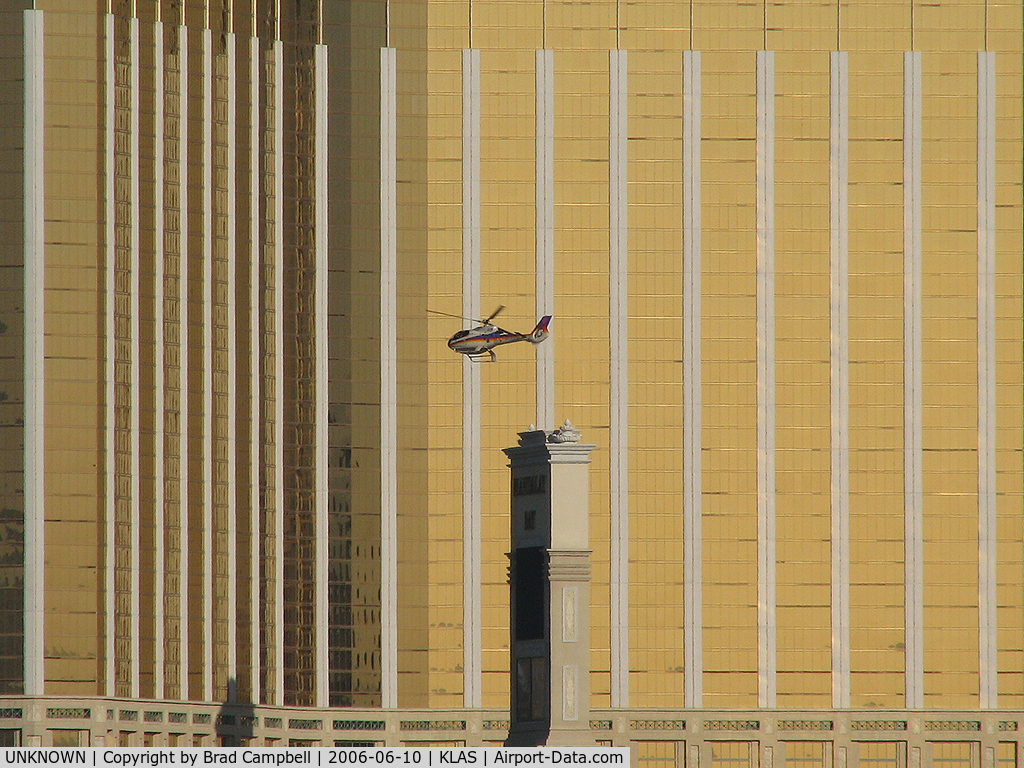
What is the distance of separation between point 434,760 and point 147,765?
60.3 ft

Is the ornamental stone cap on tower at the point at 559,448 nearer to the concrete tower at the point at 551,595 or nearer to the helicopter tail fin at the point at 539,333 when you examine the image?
the concrete tower at the point at 551,595

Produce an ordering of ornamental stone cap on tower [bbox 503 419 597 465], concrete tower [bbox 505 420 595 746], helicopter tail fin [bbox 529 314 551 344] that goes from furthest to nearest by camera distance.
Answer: helicopter tail fin [bbox 529 314 551 344] < ornamental stone cap on tower [bbox 503 419 597 465] < concrete tower [bbox 505 420 595 746]

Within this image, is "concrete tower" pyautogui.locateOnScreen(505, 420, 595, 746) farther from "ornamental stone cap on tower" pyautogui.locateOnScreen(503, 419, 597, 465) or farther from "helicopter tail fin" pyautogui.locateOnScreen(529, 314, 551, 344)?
"helicopter tail fin" pyautogui.locateOnScreen(529, 314, 551, 344)

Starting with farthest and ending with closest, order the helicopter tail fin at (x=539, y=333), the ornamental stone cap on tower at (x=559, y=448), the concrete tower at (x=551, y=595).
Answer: the helicopter tail fin at (x=539, y=333), the ornamental stone cap on tower at (x=559, y=448), the concrete tower at (x=551, y=595)

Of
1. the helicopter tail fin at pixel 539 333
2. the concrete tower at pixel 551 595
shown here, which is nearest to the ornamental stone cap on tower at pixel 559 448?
the concrete tower at pixel 551 595

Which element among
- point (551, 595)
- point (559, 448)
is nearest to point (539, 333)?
point (559, 448)

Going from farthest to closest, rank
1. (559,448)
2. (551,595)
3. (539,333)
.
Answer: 1. (539,333)
2. (559,448)
3. (551,595)

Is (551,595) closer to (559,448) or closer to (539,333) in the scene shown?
(559,448)

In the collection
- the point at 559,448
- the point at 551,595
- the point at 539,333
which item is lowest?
the point at 551,595

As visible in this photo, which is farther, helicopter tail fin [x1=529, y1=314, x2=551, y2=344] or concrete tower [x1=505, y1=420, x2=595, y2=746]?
helicopter tail fin [x1=529, y1=314, x2=551, y2=344]

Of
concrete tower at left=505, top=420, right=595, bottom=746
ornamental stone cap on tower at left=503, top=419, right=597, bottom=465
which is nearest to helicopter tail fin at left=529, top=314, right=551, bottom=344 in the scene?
concrete tower at left=505, top=420, right=595, bottom=746

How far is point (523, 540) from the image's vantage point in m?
179

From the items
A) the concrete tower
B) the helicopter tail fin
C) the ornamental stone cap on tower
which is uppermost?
the helicopter tail fin

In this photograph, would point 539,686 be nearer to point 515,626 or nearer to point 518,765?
point 515,626
